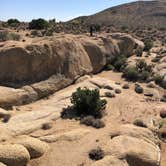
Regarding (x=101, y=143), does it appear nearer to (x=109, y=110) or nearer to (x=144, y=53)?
(x=109, y=110)

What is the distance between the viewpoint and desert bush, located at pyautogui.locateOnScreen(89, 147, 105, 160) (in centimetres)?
1628

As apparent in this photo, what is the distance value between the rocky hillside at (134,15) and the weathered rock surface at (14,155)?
85.9 metres

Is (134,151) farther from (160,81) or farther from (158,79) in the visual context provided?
(158,79)

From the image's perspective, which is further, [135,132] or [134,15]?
[134,15]

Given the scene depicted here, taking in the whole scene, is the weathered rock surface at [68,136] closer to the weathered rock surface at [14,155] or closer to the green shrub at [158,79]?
the weathered rock surface at [14,155]

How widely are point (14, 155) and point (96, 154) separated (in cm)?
389

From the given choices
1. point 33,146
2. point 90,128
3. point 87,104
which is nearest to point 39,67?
point 87,104

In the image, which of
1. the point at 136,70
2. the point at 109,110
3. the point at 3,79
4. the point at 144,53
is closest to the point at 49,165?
the point at 109,110

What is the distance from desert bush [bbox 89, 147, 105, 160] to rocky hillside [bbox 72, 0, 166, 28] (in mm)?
84063

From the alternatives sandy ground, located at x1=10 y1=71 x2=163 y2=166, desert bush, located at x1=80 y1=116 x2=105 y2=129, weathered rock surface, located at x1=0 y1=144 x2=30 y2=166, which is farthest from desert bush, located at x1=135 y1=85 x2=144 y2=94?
weathered rock surface, located at x1=0 y1=144 x2=30 y2=166

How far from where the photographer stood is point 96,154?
1648 centimetres

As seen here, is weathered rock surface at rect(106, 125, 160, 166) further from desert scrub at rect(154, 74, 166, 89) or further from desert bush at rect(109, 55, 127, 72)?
desert bush at rect(109, 55, 127, 72)

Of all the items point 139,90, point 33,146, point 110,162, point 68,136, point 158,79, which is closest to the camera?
point 110,162

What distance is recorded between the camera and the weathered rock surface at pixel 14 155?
14.5 metres
